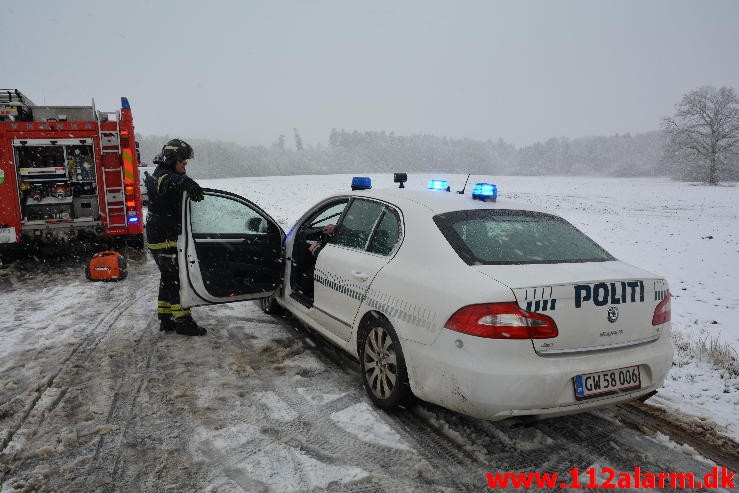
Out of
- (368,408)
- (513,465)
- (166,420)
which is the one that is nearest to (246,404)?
(166,420)

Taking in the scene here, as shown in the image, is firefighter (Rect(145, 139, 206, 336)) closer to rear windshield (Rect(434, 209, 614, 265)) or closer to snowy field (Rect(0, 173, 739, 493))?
snowy field (Rect(0, 173, 739, 493))

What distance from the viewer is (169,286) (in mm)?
4945

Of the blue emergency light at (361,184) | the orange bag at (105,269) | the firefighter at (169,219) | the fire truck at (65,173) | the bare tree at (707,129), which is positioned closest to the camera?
the blue emergency light at (361,184)

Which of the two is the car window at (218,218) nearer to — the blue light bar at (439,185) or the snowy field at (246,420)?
the snowy field at (246,420)

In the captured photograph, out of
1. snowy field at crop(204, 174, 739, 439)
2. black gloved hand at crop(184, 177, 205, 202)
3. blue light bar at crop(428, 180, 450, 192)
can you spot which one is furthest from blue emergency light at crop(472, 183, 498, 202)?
black gloved hand at crop(184, 177, 205, 202)

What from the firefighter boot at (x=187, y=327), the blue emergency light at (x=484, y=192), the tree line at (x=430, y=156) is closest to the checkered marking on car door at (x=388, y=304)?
the blue emergency light at (x=484, y=192)

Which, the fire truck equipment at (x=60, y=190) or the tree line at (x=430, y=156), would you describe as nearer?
the fire truck equipment at (x=60, y=190)

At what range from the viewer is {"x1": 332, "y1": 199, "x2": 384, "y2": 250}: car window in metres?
3.74

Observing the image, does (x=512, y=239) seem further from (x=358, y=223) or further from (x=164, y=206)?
(x=164, y=206)

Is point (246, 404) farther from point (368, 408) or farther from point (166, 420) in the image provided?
point (368, 408)

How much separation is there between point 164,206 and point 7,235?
15.2 ft

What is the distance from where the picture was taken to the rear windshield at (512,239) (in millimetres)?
2930

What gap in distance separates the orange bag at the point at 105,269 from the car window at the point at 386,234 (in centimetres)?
515

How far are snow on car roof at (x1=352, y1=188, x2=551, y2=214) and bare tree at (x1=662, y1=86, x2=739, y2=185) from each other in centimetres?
4574
